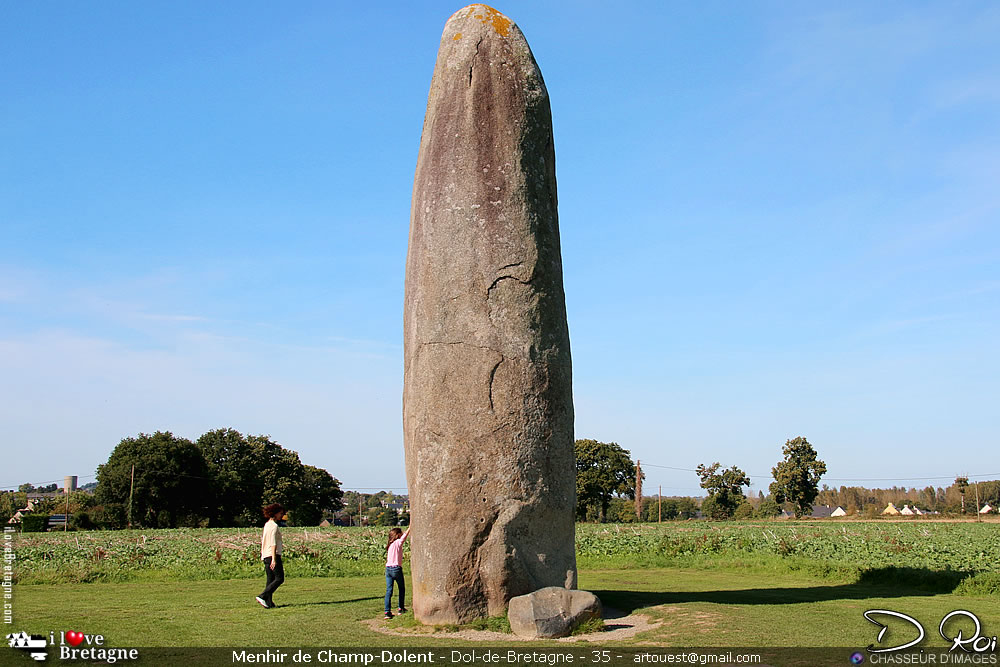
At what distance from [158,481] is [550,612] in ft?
174

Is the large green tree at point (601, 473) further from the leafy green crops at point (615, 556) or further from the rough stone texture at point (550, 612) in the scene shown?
the rough stone texture at point (550, 612)

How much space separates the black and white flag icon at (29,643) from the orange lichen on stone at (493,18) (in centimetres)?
929

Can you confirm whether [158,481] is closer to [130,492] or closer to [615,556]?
[130,492]

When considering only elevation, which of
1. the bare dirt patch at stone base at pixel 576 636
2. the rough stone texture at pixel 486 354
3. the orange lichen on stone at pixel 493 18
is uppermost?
the orange lichen on stone at pixel 493 18

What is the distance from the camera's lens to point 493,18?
456 inches

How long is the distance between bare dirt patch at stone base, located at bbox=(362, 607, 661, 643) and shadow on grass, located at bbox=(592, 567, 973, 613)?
458 mm

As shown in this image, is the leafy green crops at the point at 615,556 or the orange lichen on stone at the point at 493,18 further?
the leafy green crops at the point at 615,556

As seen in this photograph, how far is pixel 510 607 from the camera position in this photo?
9.41 m

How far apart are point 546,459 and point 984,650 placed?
16.1 feet

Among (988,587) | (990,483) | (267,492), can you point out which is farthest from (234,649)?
(990,483)

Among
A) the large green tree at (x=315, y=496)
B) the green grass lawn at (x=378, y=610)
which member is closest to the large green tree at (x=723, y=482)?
the large green tree at (x=315, y=496)

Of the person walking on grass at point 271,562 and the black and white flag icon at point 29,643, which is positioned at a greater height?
the person walking on grass at point 271,562

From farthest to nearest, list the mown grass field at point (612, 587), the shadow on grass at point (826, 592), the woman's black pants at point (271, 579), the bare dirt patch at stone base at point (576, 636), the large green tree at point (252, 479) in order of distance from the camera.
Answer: the large green tree at point (252, 479)
the woman's black pants at point (271, 579)
the shadow on grass at point (826, 592)
the mown grass field at point (612, 587)
the bare dirt patch at stone base at point (576, 636)

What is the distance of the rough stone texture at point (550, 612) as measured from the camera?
Answer: 899 cm
